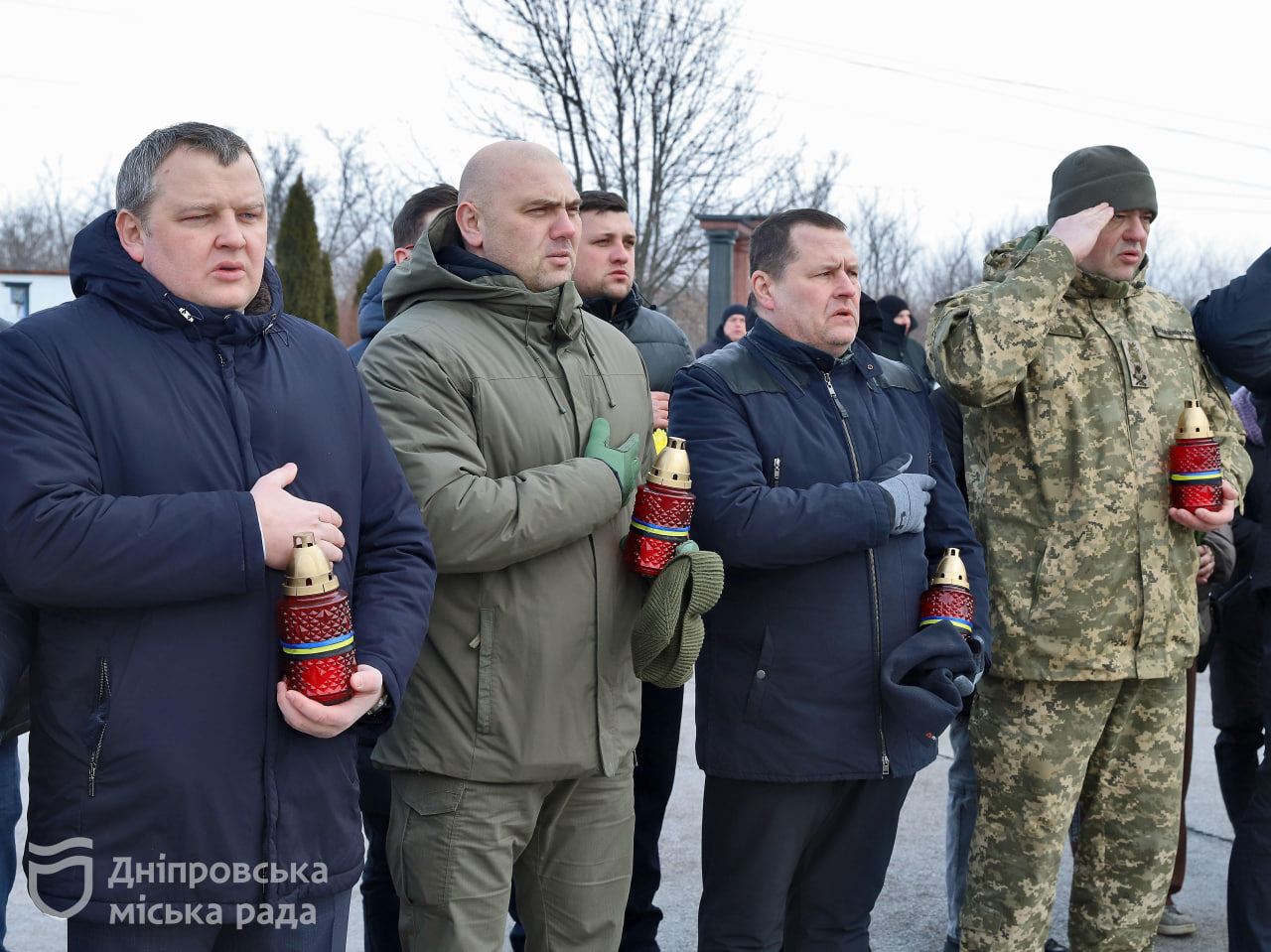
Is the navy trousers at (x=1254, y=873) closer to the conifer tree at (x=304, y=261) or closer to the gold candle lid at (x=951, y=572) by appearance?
the gold candle lid at (x=951, y=572)

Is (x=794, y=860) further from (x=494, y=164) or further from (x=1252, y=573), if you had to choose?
(x=494, y=164)

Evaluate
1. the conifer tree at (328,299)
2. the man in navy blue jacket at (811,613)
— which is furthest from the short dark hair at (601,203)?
the conifer tree at (328,299)

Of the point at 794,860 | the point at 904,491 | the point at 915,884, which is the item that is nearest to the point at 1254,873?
the point at 915,884

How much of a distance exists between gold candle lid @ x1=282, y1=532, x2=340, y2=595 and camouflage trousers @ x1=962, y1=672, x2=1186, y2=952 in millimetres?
2177

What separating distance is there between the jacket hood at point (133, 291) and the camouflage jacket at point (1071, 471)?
6.63ft

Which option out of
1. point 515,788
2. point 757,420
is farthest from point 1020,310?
point 515,788

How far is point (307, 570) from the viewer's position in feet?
7.04

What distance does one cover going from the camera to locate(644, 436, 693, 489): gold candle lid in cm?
284

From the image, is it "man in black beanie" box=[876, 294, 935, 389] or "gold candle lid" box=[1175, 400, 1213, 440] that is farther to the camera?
"man in black beanie" box=[876, 294, 935, 389]

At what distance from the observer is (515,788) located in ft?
8.97

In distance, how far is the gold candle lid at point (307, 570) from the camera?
84.4 inches

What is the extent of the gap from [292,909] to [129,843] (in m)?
0.33

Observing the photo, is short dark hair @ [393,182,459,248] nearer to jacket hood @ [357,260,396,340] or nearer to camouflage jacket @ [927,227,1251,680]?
jacket hood @ [357,260,396,340]

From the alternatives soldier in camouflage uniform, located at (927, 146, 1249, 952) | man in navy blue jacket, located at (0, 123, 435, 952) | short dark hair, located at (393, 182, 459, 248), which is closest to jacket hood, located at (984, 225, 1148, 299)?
→ soldier in camouflage uniform, located at (927, 146, 1249, 952)
